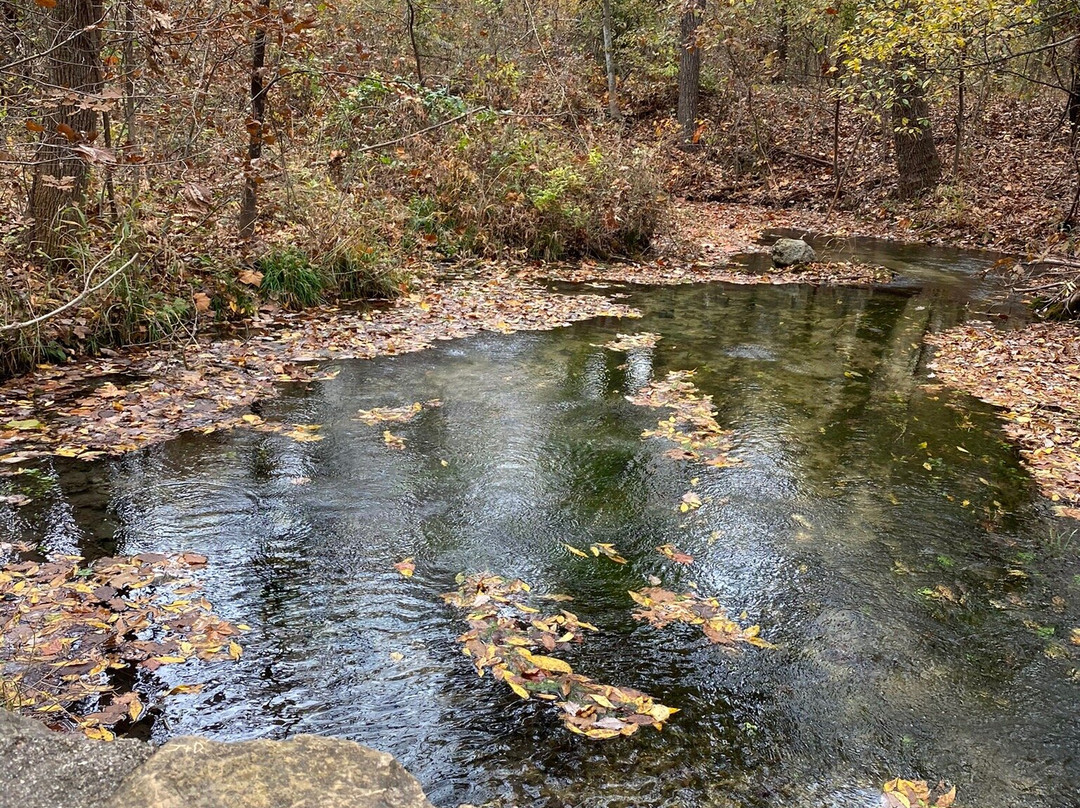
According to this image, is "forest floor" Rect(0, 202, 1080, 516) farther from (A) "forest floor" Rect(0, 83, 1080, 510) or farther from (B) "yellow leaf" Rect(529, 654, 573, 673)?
(B) "yellow leaf" Rect(529, 654, 573, 673)

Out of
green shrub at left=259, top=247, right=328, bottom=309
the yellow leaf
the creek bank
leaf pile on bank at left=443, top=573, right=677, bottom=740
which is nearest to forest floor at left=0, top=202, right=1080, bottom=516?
green shrub at left=259, top=247, right=328, bottom=309

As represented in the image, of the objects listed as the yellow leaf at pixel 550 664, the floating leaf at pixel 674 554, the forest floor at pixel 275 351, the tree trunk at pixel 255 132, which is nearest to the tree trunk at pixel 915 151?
the forest floor at pixel 275 351

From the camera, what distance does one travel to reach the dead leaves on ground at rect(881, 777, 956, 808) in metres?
3.08

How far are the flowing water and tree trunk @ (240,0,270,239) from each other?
264cm

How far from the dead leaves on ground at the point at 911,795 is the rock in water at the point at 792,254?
1234 centimetres

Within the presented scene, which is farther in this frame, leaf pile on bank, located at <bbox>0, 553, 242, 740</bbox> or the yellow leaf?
the yellow leaf

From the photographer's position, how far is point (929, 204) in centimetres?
1844

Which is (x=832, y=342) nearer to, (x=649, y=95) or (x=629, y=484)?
(x=629, y=484)

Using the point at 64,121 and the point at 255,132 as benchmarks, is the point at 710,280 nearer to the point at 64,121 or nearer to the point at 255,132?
the point at 255,132

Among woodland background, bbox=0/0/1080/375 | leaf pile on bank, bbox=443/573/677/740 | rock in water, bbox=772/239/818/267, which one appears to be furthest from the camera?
rock in water, bbox=772/239/818/267

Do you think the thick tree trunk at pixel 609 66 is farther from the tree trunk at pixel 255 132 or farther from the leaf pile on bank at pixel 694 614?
the leaf pile on bank at pixel 694 614

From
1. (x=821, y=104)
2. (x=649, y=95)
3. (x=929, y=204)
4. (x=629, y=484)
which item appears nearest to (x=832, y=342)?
(x=629, y=484)

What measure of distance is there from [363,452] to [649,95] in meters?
23.1

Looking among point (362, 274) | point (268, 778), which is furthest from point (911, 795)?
point (362, 274)
